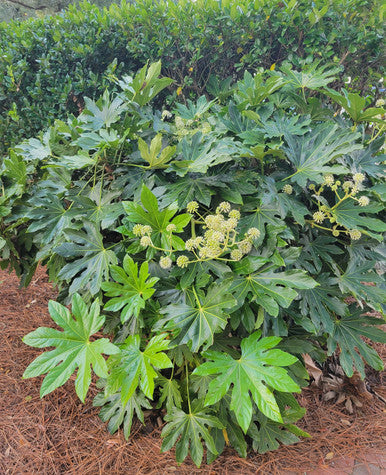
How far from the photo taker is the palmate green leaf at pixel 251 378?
1.09m

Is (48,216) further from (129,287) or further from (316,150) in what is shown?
(316,150)

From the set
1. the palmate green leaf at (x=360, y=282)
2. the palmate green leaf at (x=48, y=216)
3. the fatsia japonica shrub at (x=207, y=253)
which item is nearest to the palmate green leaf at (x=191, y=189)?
the fatsia japonica shrub at (x=207, y=253)

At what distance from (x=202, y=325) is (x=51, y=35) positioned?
143 inches

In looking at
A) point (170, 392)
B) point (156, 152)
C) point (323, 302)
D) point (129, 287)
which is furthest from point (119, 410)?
point (156, 152)

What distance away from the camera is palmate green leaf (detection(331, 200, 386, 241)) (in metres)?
1.33

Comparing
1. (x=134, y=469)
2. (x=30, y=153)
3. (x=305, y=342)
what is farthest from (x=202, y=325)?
(x=30, y=153)

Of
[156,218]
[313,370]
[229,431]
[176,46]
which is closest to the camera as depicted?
[156,218]

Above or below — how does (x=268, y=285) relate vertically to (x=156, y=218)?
below

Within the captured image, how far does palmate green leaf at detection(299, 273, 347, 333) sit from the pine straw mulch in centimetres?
74

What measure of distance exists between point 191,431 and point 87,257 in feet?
2.89

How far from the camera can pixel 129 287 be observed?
1.27 metres

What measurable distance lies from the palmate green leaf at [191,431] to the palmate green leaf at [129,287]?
22.9 inches

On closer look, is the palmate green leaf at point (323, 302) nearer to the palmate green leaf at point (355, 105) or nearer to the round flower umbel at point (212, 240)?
the round flower umbel at point (212, 240)

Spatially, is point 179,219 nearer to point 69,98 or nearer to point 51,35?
point 69,98
